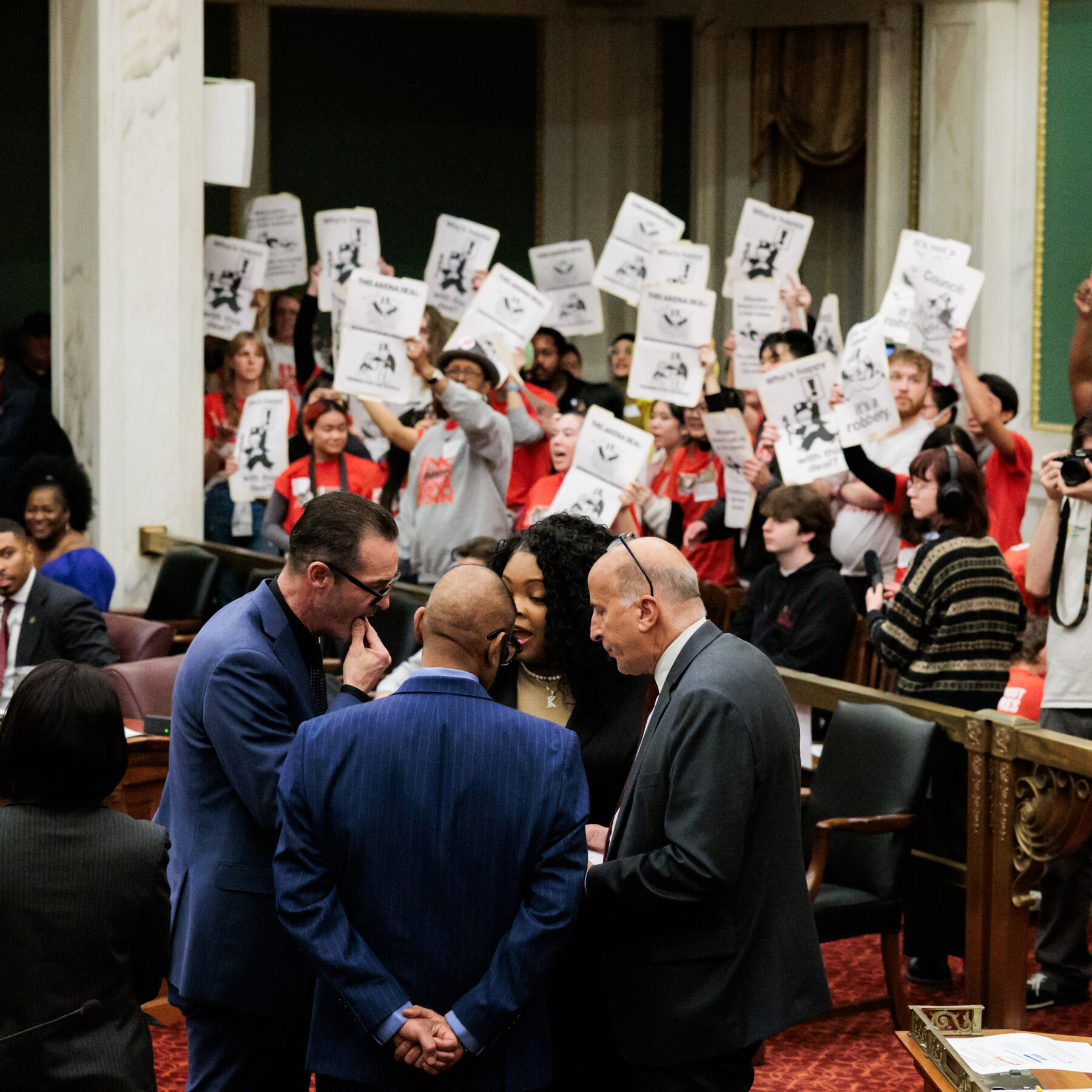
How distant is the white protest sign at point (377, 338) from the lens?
275 inches

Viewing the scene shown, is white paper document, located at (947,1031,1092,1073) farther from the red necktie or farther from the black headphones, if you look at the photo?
the red necktie

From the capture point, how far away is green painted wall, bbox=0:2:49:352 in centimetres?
1109

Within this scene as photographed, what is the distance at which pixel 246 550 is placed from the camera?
7.66 metres

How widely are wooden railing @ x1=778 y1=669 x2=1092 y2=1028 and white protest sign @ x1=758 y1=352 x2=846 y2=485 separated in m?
2.13

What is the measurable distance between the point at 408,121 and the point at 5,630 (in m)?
8.20

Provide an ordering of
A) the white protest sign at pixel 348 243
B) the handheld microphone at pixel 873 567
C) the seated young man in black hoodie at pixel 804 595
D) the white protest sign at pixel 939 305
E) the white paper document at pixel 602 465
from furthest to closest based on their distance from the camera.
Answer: the white protest sign at pixel 348 243, the white protest sign at pixel 939 305, the white paper document at pixel 602 465, the seated young man in black hoodie at pixel 804 595, the handheld microphone at pixel 873 567

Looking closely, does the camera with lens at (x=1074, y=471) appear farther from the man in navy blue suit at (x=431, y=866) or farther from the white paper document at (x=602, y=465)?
the man in navy blue suit at (x=431, y=866)

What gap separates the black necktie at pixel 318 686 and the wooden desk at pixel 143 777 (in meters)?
1.87

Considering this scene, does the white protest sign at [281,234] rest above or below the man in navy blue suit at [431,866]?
above

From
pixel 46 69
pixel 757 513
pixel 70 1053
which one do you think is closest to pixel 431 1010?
pixel 70 1053

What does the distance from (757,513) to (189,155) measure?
11.7 feet

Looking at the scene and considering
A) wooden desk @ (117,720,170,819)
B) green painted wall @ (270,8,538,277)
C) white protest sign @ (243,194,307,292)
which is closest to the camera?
wooden desk @ (117,720,170,819)

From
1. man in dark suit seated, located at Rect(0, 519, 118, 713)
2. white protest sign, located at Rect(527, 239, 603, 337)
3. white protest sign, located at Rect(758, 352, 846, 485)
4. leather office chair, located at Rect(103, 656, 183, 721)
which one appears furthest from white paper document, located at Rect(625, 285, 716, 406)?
man in dark suit seated, located at Rect(0, 519, 118, 713)

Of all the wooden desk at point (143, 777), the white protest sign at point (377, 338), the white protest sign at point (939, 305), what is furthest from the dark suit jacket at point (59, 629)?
the white protest sign at point (939, 305)
